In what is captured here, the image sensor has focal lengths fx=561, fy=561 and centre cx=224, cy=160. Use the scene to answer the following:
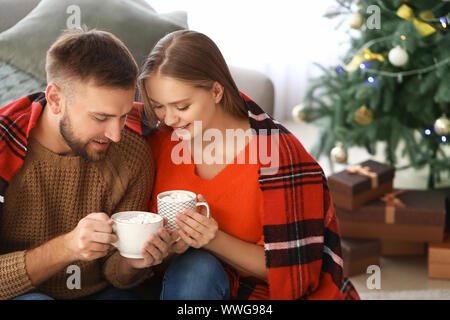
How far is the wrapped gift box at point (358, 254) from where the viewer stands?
2182 mm

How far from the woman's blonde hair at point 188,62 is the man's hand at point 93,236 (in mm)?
363

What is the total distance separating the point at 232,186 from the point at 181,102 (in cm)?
25

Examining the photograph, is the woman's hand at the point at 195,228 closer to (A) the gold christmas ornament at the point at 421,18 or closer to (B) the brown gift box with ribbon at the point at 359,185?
(B) the brown gift box with ribbon at the point at 359,185

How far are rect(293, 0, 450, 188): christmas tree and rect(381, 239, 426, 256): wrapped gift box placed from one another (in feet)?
1.50

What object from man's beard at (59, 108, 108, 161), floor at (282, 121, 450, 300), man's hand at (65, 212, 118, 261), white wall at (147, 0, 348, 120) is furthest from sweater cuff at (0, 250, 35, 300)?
white wall at (147, 0, 348, 120)

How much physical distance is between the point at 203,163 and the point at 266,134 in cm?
19

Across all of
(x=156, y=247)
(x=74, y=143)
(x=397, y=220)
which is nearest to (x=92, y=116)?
(x=74, y=143)

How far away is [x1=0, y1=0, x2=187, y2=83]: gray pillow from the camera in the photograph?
1.64 m

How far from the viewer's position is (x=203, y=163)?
143 cm

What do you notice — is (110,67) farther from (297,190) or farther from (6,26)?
(6,26)

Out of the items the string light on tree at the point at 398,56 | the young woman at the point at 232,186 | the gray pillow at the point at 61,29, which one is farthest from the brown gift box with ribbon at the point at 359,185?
the gray pillow at the point at 61,29

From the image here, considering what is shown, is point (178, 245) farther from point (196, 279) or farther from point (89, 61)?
point (89, 61)
